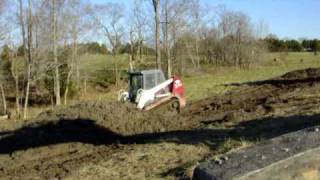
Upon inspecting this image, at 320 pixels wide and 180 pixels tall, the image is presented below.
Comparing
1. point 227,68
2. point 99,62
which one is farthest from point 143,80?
point 227,68

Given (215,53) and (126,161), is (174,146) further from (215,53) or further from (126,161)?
(215,53)

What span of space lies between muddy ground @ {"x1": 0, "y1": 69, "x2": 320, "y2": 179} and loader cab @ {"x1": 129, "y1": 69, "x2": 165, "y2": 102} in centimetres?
129

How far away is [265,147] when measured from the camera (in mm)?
5711

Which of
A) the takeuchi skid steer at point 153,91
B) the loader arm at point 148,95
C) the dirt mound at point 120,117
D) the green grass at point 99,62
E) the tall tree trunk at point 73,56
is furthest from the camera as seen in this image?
the green grass at point 99,62

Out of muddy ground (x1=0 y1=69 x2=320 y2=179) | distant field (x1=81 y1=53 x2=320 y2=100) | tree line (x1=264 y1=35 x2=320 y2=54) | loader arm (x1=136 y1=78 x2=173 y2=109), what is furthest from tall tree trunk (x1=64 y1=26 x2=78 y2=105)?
tree line (x1=264 y1=35 x2=320 y2=54)

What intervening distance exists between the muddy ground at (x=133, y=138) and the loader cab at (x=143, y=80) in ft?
4.22

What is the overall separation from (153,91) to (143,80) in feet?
2.24

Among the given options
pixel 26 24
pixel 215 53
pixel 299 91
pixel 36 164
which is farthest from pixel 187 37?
pixel 36 164

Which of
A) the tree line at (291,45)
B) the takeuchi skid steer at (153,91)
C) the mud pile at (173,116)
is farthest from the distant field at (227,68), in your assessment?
the mud pile at (173,116)

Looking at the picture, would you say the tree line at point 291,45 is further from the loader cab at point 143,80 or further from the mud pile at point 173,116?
the mud pile at point 173,116

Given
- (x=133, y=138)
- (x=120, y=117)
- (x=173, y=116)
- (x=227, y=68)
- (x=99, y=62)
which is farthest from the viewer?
(x=227, y=68)

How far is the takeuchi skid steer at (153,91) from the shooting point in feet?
71.9

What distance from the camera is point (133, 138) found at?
48.5 ft

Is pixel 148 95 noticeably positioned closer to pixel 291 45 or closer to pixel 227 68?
pixel 227 68
